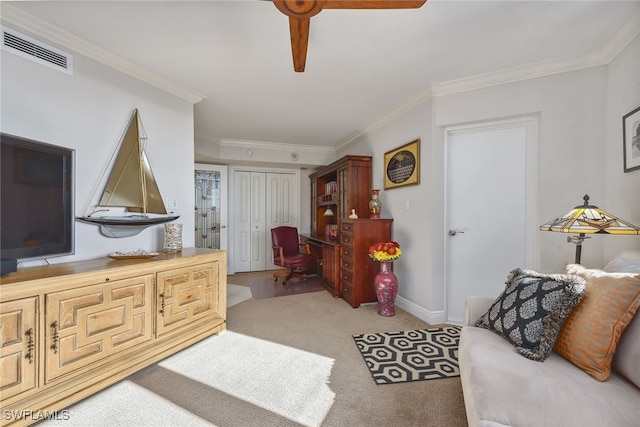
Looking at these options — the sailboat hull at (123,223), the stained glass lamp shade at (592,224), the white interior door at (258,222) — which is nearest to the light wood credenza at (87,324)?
the sailboat hull at (123,223)

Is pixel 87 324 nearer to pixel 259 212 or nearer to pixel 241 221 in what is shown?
pixel 241 221

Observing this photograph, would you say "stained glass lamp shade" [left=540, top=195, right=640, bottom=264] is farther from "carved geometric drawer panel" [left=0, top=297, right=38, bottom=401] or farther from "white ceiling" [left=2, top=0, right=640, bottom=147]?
"carved geometric drawer panel" [left=0, top=297, right=38, bottom=401]

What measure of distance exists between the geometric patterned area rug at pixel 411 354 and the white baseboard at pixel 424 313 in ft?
0.46

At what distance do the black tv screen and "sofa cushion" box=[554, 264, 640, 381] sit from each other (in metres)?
2.83

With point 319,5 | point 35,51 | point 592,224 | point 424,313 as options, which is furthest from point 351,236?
point 35,51

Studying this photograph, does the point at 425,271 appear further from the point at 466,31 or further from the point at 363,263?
the point at 466,31

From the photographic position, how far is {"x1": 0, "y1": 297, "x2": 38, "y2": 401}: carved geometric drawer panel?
4.39 feet

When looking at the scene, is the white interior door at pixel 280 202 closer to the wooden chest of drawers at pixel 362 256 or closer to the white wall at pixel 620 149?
the wooden chest of drawers at pixel 362 256

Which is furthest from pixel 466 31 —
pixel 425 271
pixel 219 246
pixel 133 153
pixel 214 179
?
pixel 219 246

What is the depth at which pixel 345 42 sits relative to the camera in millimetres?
2064

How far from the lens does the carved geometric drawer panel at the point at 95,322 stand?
4.96 ft

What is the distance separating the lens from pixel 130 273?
6.10ft

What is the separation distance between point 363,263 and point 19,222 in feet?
9.55

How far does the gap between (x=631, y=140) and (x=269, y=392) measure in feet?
9.51
